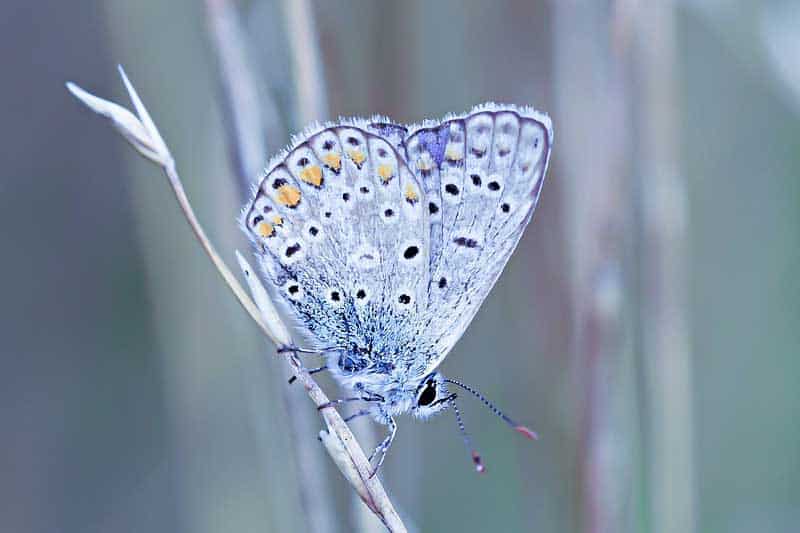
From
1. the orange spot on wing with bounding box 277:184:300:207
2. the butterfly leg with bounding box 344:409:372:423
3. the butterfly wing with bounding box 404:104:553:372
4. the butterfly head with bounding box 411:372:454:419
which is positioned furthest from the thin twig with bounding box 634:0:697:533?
the orange spot on wing with bounding box 277:184:300:207

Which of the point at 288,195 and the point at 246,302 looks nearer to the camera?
the point at 246,302

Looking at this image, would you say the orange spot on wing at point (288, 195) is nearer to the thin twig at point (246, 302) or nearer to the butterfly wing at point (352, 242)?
the butterfly wing at point (352, 242)

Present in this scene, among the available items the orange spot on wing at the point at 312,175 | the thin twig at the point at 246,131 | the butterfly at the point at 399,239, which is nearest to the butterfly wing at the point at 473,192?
the butterfly at the point at 399,239

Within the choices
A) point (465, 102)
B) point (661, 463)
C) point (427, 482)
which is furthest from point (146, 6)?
point (427, 482)

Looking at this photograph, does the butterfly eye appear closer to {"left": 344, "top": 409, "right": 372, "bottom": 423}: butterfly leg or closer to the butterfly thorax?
the butterfly thorax

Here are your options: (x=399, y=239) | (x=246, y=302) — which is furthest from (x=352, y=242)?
(x=246, y=302)

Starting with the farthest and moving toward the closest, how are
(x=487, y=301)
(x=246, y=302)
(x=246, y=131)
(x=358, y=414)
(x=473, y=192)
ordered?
(x=487, y=301) → (x=473, y=192) → (x=358, y=414) → (x=246, y=131) → (x=246, y=302)

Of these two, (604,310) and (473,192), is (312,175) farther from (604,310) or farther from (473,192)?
(604,310)
